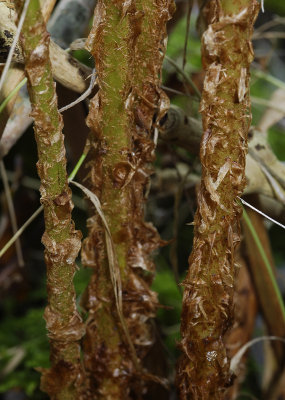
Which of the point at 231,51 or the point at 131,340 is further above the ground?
the point at 231,51

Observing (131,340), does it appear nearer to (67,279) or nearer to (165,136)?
(67,279)

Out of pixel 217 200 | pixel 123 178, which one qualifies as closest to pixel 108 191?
pixel 123 178

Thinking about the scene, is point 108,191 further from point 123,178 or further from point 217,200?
point 217,200

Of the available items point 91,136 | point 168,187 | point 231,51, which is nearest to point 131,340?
point 91,136
